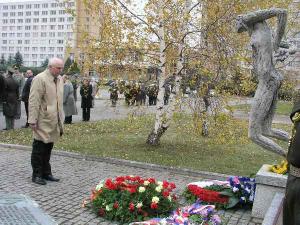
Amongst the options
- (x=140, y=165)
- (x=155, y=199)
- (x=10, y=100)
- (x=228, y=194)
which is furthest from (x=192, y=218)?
(x=10, y=100)

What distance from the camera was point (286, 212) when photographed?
319 cm

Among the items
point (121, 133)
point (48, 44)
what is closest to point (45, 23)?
point (48, 44)

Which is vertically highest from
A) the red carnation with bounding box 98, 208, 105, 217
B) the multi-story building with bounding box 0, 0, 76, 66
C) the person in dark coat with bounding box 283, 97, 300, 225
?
the multi-story building with bounding box 0, 0, 76, 66

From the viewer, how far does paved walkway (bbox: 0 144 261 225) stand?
621 centimetres

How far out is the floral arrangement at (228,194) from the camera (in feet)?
22.2

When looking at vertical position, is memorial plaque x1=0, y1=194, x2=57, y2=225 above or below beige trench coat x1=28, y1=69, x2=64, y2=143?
Answer: below

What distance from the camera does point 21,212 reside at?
5.73 metres

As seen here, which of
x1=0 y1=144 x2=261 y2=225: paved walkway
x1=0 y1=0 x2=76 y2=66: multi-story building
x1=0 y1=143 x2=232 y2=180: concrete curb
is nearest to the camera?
x1=0 y1=144 x2=261 y2=225: paved walkway

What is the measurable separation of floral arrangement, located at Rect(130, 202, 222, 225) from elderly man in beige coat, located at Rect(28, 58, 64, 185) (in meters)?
2.77

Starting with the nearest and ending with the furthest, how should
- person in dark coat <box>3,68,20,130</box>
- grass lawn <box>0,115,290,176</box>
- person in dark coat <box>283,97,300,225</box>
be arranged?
person in dark coat <box>283,97,300,225</box> → grass lawn <box>0,115,290,176</box> → person in dark coat <box>3,68,20,130</box>

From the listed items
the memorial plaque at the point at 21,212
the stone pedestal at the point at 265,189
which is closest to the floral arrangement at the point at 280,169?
the stone pedestal at the point at 265,189

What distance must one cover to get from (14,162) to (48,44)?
12349 centimetres

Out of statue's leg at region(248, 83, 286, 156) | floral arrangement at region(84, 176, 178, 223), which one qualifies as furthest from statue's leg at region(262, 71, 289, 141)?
floral arrangement at region(84, 176, 178, 223)

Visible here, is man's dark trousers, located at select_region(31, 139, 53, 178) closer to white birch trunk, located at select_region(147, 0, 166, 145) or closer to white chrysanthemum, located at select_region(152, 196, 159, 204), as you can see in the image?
white chrysanthemum, located at select_region(152, 196, 159, 204)
